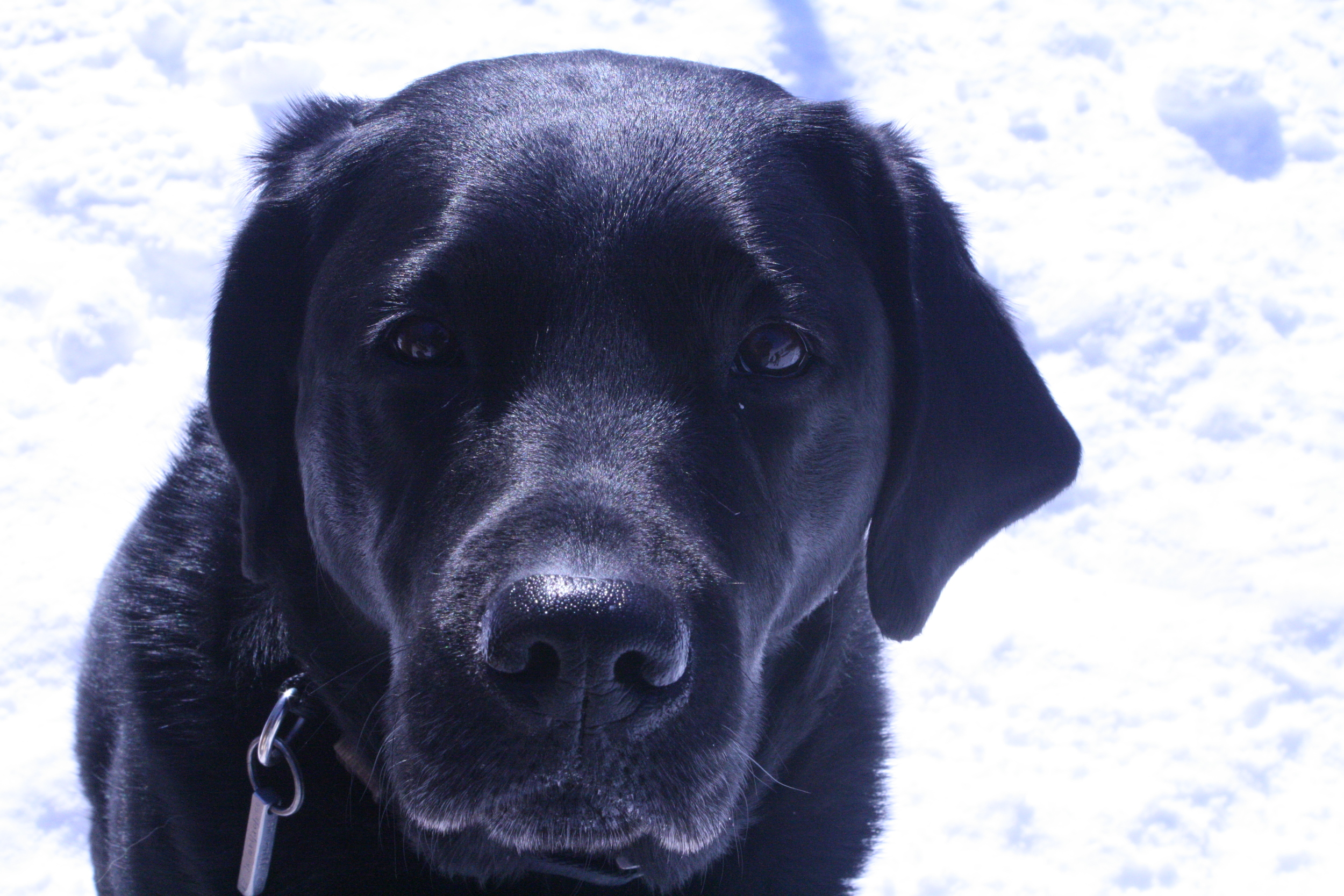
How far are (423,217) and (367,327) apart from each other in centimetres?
22

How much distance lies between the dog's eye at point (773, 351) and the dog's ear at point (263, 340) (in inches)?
34.2

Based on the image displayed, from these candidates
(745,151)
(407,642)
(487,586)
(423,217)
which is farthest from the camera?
(745,151)

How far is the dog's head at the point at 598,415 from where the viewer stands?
189 centimetres

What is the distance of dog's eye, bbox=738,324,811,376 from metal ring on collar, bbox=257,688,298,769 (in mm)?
1055

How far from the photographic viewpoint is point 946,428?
2541 mm

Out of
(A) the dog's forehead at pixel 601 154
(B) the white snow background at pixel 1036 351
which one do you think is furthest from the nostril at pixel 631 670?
(B) the white snow background at pixel 1036 351

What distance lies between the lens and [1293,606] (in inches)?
162

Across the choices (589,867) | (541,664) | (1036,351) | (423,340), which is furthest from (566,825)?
(1036,351)

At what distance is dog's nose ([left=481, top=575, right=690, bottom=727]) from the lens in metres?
1.68

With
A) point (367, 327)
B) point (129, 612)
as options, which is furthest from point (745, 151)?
point (129, 612)

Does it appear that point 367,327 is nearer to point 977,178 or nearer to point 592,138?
point 592,138

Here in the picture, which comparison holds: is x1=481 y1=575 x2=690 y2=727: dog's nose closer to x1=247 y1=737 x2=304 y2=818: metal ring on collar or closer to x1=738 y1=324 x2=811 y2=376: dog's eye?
x1=738 y1=324 x2=811 y2=376: dog's eye

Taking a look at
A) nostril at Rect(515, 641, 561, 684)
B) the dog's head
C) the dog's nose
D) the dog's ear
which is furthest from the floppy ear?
the dog's ear

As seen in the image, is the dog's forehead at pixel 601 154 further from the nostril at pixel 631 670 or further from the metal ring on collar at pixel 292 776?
the metal ring on collar at pixel 292 776
